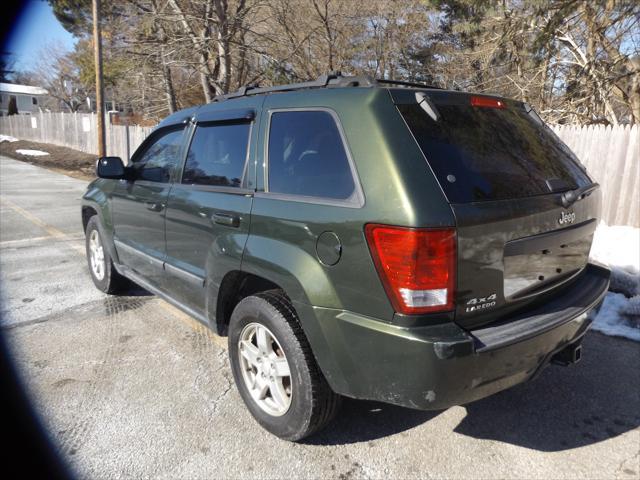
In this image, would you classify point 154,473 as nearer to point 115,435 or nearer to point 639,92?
point 115,435

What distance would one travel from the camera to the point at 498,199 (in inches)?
83.2

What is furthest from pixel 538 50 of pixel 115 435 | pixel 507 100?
pixel 115 435

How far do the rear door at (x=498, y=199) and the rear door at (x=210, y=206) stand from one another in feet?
3.46

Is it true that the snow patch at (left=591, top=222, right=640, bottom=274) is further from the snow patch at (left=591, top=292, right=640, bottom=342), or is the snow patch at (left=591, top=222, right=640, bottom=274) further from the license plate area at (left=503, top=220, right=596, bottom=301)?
the license plate area at (left=503, top=220, right=596, bottom=301)

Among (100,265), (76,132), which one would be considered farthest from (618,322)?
(76,132)

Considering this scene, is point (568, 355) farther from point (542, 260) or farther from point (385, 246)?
point (385, 246)

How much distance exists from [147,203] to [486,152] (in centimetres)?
257

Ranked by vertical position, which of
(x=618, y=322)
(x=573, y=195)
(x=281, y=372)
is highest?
(x=573, y=195)

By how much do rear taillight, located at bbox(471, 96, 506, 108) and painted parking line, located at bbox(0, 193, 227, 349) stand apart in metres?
2.43

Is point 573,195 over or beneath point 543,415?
over

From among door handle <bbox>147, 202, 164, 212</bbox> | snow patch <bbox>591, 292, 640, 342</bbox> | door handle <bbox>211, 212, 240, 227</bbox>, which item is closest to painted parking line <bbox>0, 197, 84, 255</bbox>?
door handle <bbox>147, 202, 164, 212</bbox>

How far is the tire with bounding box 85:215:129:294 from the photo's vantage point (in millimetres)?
4680

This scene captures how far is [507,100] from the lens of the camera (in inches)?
107

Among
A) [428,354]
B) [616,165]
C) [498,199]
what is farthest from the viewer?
[616,165]
